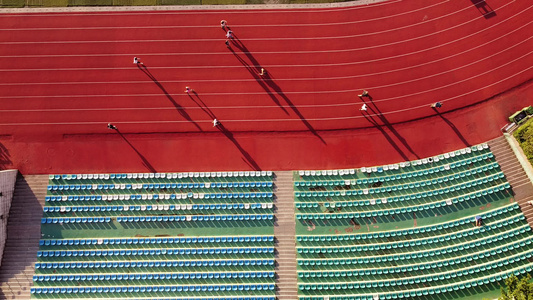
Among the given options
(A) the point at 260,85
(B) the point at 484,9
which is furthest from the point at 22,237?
(B) the point at 484,9

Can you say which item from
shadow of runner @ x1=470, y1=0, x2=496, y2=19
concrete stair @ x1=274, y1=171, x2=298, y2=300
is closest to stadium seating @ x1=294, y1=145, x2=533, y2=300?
concrete stair @ x1=274, y1=171, x2=298, y2=300

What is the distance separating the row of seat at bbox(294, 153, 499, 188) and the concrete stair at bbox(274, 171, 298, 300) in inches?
50.8

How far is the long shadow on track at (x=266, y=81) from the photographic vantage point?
34469mm

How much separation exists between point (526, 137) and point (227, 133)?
90.2 feet

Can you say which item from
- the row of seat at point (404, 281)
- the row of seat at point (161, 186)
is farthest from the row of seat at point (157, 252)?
the row of seat at point (161, 186)

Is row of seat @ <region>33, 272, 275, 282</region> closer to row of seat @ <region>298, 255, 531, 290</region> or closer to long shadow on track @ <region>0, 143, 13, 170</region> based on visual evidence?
row of seat @ <region>298, 255, 531, 290</region>

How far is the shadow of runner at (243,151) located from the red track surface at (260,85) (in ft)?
0.33

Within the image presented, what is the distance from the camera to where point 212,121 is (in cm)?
3456

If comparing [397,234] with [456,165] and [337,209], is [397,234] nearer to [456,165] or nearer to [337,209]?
[337,209]

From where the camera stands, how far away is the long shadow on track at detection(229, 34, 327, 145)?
3447 cm

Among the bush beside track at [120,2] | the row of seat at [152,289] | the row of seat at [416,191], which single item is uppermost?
the bush beside track at [120,2]

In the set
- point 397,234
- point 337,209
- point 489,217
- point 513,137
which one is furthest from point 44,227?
point 513,137

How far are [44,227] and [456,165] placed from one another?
39.6 meters

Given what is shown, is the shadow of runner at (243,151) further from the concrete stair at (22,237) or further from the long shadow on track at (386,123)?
the concrete stair at (22,237)
